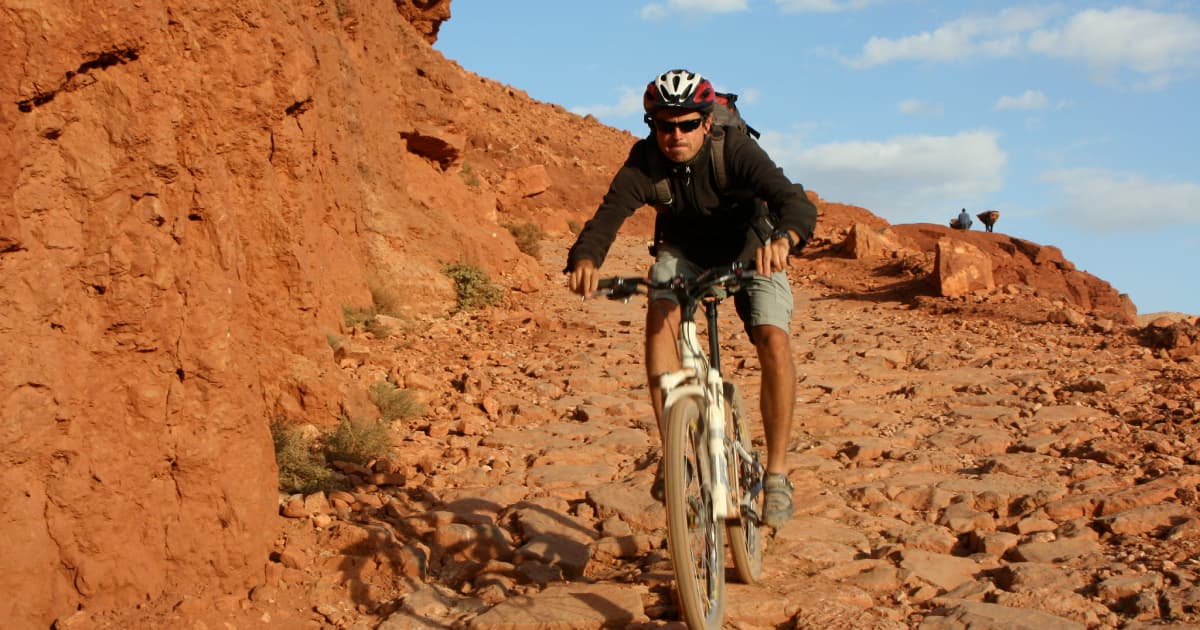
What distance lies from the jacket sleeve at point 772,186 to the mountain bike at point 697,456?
0.31 m

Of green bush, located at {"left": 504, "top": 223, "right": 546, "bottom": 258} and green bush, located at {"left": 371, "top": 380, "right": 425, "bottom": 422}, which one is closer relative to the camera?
green bush, located at {"left": 371, "top": 380, "right": 425, "bottom": 422}

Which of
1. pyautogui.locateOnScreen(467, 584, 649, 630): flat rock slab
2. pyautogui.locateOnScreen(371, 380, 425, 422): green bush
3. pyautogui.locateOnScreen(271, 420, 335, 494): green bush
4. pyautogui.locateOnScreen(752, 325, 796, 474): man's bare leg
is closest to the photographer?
pyautogui.locateOnScreen(467, 584, 649, 630): flat rock slab

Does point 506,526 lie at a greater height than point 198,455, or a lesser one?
lesser

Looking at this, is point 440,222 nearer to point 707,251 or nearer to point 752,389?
point 752,389

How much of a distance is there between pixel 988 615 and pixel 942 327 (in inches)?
345

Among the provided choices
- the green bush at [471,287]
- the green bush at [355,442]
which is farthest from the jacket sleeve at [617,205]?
the green bush at [471,287]

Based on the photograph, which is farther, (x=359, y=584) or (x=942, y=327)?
(x=942, y=327)

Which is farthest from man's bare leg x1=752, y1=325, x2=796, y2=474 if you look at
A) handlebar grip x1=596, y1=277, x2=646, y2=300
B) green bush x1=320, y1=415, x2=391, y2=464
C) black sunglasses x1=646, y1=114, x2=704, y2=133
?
green bush x1=320, y1=415, x2=391, y2=464

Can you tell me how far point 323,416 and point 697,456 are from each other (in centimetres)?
361

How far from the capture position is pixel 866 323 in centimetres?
1308

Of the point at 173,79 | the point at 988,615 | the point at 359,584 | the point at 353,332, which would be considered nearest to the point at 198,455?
the point at 359,584

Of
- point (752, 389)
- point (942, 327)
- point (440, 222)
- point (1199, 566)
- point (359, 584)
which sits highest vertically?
point (440, 222)

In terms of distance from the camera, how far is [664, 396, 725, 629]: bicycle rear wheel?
138 inches

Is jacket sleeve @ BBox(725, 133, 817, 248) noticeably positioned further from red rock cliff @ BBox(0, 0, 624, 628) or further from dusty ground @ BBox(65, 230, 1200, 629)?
red rock cliff @ BBox(0, 0, 624, 628)
